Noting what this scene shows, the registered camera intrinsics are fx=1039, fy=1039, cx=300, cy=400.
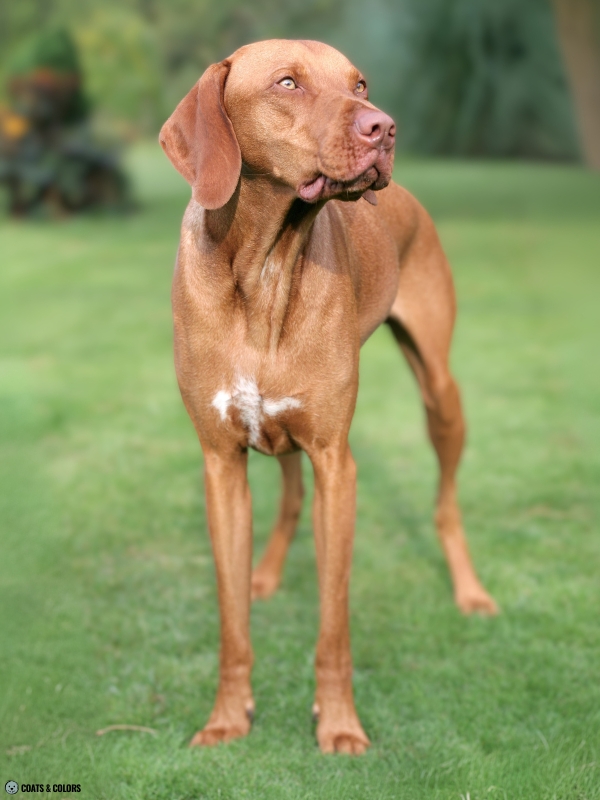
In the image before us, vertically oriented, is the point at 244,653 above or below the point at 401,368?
above

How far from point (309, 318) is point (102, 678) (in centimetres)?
162

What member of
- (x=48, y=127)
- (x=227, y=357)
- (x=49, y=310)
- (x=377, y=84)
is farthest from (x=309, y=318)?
(x=377, y=84)

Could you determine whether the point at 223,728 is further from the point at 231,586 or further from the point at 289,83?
the point at 289,83

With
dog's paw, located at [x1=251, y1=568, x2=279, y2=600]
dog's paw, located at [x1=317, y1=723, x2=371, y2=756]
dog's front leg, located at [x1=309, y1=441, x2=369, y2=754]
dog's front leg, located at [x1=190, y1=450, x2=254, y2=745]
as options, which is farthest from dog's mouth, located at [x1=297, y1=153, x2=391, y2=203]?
dog's paw, located at [x1=251, y1=568, x2=279, y2=600]

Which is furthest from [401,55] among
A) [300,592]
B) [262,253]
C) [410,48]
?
[262,253]

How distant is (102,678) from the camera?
3850 mm

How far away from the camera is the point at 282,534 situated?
464 cm

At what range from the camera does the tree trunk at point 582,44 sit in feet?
66.1

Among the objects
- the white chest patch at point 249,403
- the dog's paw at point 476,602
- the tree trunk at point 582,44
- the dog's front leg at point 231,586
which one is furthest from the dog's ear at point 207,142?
the tree trunk at point 582,44

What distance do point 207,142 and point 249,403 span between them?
80cm

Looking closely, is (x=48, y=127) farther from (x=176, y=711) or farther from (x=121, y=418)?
(x=176, y=711)

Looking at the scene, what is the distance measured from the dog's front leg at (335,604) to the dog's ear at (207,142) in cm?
93

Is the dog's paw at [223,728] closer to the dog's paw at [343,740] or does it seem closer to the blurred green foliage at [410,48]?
the dog's paw at [343,740]

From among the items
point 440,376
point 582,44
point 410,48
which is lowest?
point 410,48
